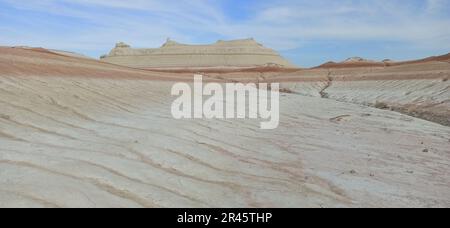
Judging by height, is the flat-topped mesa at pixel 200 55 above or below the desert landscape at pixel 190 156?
above

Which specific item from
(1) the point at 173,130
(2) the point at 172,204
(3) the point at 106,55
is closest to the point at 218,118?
(1) the point at 173,130

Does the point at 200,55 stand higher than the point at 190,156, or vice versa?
the point at 200,55

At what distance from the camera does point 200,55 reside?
83625 mm

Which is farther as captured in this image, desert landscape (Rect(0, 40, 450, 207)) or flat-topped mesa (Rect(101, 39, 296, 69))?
flat-topped mesa (Rect(101, 39, 296, 69))

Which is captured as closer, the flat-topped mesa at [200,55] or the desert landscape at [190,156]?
the desert landscape at [190,156]

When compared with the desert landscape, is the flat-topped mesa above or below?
above

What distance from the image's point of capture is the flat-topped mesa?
80625 millimetres

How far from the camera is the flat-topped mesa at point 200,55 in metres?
80.6

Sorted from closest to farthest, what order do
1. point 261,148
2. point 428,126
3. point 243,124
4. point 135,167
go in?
point 135,167, point 261,148, point 243,124, point 428,126

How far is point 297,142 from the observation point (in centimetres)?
646

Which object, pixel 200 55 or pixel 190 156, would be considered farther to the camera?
pixel 200 55
